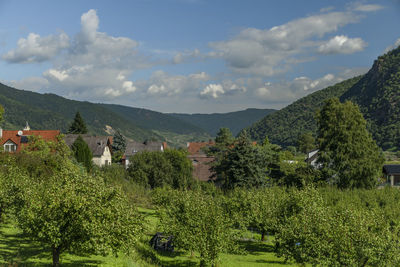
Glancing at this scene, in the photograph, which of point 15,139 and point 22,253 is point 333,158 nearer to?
point 22,253

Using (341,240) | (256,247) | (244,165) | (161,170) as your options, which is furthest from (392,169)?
(341,240)

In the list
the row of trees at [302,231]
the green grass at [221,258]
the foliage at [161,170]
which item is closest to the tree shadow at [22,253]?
the green grass at [221,258]

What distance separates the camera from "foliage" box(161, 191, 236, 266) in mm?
24281

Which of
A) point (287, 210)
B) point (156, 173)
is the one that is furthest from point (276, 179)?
point (287, 210)

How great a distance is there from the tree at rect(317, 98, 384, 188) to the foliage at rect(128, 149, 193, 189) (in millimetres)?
25020

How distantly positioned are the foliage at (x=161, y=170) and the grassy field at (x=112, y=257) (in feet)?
99.4

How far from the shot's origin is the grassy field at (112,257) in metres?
21.2

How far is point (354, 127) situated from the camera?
60.0 m

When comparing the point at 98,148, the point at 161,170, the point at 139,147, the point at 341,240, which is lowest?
the point at 341,240

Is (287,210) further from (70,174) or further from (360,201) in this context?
(70,174)

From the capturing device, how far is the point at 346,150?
2355 inches

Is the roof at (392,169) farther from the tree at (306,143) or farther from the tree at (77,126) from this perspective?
the tree at (77,126)

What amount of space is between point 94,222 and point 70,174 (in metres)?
4.14

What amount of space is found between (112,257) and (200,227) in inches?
259
